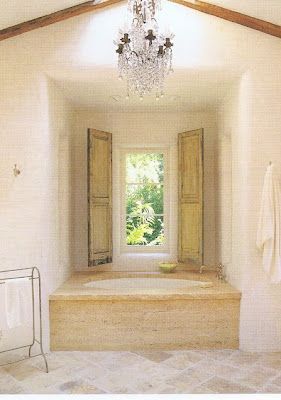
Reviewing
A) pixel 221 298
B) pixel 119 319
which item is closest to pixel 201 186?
pixel 221 298

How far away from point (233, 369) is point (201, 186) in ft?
6.93

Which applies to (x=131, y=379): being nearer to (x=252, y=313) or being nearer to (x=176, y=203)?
(x=252, y=313)

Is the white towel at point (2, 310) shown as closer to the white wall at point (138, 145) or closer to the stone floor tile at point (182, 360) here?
the stone floor tile at point (182, 360)

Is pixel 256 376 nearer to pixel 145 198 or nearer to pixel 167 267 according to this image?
pixel 167 267

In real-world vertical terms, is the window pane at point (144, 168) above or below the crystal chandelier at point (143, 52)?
below

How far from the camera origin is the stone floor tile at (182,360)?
11.9ft

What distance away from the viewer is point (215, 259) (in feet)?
17.5

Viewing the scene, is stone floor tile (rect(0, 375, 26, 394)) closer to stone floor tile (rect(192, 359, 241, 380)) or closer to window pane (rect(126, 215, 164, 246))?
stone floor tile (rect(192, 359, 241, 380))

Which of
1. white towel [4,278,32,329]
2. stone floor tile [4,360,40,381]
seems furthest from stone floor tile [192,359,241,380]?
white towel [4,278,32,329]

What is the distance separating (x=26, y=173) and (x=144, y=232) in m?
2.21

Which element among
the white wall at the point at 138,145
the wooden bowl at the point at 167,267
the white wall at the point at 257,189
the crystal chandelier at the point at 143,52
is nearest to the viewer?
the crystal chandelier at the point at 143,52

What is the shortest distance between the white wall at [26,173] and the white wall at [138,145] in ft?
3.99

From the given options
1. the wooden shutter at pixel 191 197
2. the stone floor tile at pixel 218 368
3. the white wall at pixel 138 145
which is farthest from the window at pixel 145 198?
the stone floor tile at pixel 218 368

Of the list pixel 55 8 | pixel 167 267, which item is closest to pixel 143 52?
pixel 55 8
